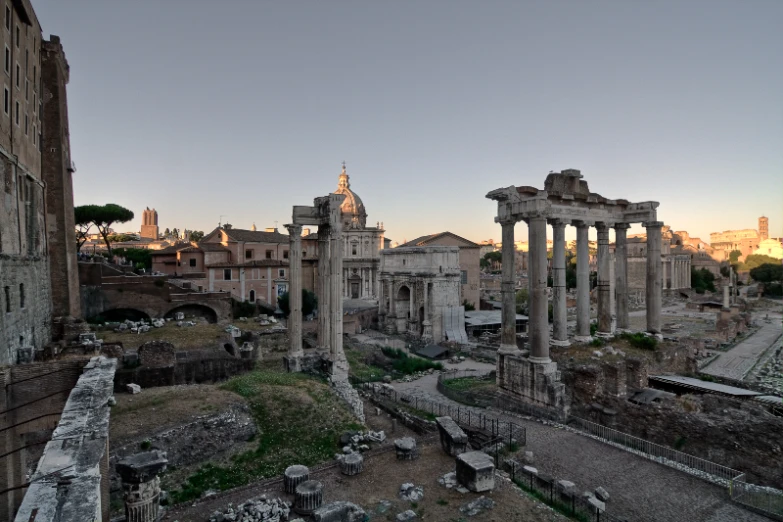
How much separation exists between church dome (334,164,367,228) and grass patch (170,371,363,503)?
4325 centimetres

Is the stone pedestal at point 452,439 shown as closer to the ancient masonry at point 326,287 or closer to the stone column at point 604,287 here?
the ancient masonry at point 326,287

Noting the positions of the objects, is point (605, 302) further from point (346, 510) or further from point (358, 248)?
point (358, 248)

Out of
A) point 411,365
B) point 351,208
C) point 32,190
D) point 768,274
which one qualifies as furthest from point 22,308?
point 768,274

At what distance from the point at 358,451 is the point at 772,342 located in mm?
39656

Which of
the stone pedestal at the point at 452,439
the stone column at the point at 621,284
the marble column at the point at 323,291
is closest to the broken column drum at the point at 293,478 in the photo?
the stone pedestal at the point at 452,439

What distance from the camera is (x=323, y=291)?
18312 millimetres

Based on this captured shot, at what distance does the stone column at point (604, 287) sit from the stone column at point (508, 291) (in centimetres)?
457

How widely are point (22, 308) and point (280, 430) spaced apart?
11.1 m

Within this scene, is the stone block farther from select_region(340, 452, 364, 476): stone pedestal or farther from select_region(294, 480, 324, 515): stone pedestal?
select_region(294, 480, 324, 515): stone pedestal

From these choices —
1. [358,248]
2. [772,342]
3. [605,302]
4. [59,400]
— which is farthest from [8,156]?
[772,342]

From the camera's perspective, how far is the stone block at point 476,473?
352 inches

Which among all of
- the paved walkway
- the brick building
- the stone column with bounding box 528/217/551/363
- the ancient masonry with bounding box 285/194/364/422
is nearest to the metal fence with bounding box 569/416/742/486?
the stone column with bounding box 528/217/551/363

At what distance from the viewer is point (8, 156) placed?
15680 mm

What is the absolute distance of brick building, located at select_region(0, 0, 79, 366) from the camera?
15.2 meters
